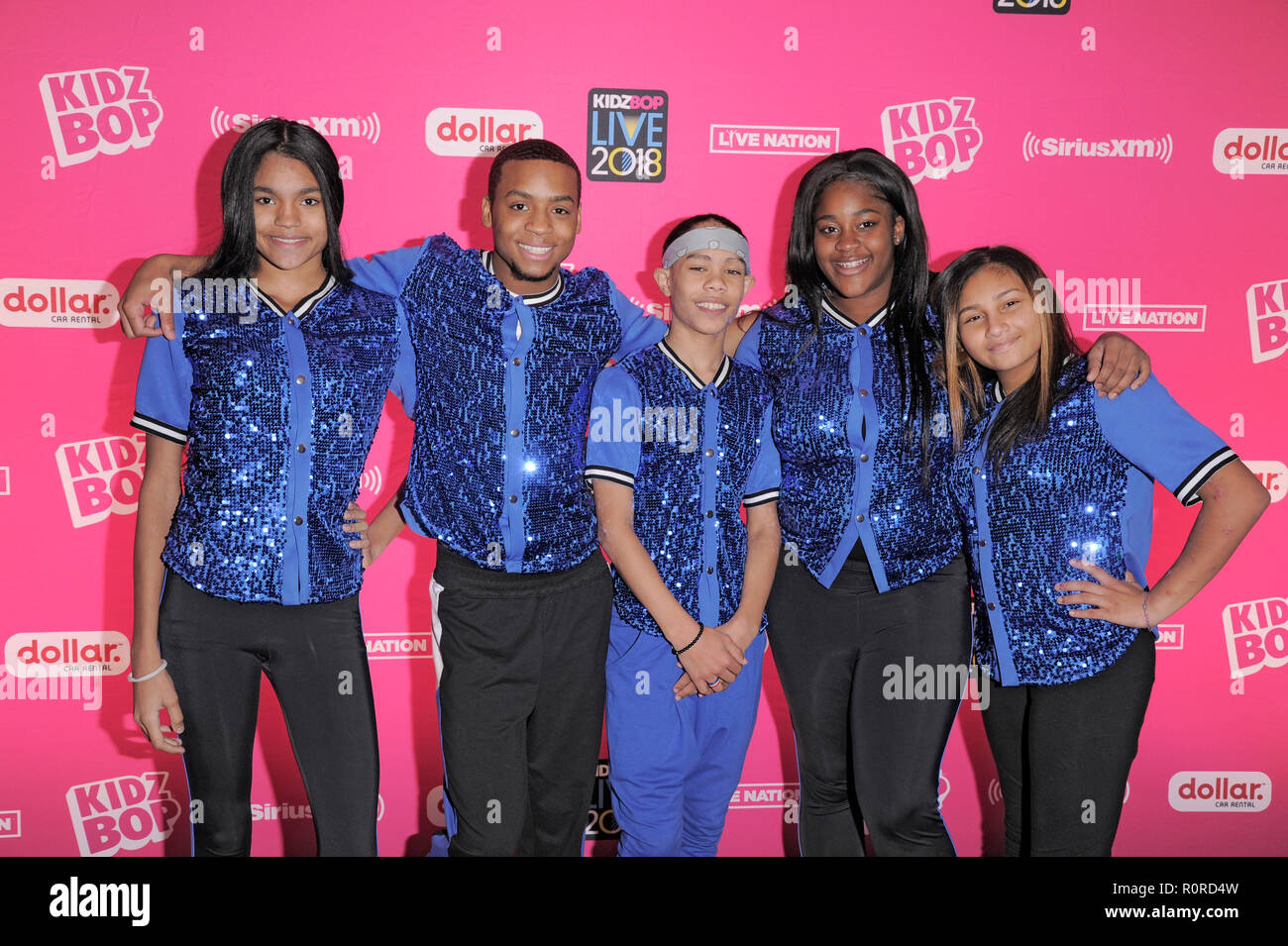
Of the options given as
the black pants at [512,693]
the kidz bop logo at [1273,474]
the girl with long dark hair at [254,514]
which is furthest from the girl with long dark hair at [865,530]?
the kidz bop logo at [1273,474]

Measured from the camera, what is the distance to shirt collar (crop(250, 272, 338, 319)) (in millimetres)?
2271

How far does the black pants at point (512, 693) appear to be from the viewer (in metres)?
2.37

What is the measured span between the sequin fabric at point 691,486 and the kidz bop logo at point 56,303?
1.79 meters

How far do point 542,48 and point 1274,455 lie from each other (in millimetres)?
2860

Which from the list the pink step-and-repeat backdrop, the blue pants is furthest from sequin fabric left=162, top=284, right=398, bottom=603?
the pink step-and-repeat backdrop

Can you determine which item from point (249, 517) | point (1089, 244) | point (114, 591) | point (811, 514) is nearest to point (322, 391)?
point (249, 517)

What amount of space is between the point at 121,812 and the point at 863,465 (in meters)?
2.65

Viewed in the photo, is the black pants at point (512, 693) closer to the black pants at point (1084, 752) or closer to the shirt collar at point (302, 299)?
the shirt collar at point (302, 299)

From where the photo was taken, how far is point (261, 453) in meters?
2.24

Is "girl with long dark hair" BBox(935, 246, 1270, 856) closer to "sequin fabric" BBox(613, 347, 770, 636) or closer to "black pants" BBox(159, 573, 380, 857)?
"sequin fabric" BBox(613, 347, 770, 636)

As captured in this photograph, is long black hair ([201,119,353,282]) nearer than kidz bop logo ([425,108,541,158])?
Yes

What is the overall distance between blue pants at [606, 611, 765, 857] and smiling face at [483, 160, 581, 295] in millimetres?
942

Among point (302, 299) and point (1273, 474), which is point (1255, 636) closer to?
point (1273, 474)
